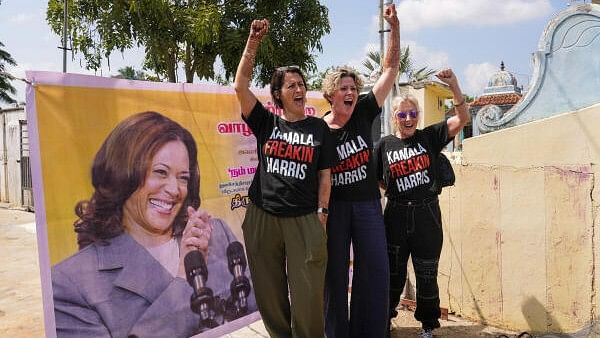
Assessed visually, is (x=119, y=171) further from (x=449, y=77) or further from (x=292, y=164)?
(x=449, y=77)

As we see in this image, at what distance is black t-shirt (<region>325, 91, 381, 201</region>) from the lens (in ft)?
9.17

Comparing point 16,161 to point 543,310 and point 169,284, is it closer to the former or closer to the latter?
point 169,284

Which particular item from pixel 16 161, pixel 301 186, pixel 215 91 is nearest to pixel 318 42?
pixel 16 161

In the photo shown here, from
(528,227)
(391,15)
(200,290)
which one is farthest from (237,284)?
(528,227)

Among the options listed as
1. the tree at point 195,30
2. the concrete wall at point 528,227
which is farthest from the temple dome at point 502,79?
the concrete wall at point 528,227

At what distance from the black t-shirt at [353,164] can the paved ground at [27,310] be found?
1.43 meters

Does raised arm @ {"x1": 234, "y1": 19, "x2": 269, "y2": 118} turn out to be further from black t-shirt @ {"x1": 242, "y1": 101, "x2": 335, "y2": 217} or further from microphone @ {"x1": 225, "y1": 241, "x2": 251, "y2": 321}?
microphone @ {"x1": 225, "y1": 241, "x2": 251, "y2": 321}

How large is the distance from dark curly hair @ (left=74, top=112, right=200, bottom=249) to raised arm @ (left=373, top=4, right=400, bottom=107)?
125 centimetres

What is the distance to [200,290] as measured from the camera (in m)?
3.06

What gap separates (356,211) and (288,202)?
0.47 metres

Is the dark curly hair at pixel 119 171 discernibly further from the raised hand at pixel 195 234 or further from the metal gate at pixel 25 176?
the metal gate at pixel 25 176

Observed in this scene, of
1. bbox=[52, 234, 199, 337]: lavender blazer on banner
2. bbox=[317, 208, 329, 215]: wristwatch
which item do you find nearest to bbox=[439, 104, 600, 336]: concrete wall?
bbox=[317, 208, 329, 215]: wristwatch

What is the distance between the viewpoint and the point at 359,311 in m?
2.97

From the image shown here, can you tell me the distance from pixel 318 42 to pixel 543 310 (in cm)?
980
